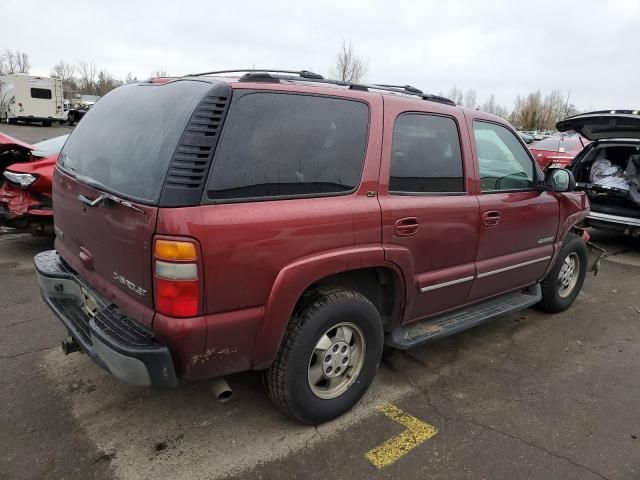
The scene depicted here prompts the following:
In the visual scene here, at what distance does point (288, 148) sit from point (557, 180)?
2.64m

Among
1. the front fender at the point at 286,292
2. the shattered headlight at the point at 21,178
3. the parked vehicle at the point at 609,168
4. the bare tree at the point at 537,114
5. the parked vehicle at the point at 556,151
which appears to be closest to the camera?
the front fender at the point at 286,292

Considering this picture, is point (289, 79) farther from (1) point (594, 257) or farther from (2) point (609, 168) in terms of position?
(2) point (609, 168)

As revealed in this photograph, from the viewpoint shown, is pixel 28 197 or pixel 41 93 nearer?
pixel 28 197

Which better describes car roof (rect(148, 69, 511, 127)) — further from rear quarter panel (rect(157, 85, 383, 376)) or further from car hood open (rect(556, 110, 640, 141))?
car hood open (rect(556, 110, 640, 141))

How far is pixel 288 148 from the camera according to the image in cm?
252

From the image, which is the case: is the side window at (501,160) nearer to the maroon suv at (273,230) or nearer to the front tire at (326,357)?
the maroon suv at (273,230)

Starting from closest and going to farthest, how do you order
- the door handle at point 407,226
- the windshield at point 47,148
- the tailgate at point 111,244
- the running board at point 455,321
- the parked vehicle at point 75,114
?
1. the tailgate at point 111,244
2. the door handle at point 407,226
3. the running board at point 455,321
4. the windshield at point 47,148
5. the parked vehicle at point 75,114

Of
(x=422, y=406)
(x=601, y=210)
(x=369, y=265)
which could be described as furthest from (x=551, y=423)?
(x=601, y=210)

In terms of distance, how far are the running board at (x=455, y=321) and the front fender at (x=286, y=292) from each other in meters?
0.85

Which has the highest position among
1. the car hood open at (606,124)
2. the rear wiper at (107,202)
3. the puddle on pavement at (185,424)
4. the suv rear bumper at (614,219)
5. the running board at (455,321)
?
the car hood open at (606,124)

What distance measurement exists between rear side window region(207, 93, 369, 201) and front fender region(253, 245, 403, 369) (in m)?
0.35

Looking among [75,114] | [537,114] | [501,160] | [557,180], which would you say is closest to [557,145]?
[557,180]

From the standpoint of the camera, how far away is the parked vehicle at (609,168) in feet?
20.1

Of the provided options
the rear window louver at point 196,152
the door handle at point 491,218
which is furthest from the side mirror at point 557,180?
the rear window louver at point 196,152
